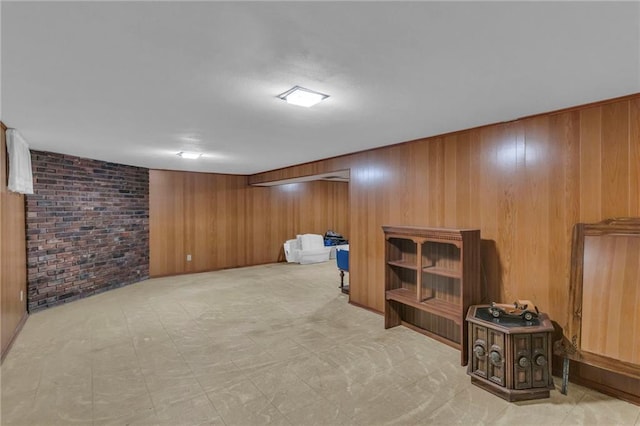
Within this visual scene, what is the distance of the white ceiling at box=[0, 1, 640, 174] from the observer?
129cm

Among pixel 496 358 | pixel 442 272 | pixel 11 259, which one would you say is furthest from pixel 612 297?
pixel 11 259

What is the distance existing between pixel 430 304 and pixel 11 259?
4.50 m

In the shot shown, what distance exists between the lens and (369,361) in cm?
289

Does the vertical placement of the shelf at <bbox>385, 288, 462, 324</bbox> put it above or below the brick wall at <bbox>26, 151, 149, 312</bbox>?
below

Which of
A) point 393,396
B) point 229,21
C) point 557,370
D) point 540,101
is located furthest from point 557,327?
point 229,21

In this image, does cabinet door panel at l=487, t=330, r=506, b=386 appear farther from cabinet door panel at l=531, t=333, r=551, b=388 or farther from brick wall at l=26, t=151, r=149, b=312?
brick wall at l=26, t=151, r=149, b=312

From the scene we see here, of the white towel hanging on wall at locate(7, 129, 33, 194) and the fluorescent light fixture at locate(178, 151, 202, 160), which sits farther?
the fluorescent light fixture at locate(178, 151, 202, 160)

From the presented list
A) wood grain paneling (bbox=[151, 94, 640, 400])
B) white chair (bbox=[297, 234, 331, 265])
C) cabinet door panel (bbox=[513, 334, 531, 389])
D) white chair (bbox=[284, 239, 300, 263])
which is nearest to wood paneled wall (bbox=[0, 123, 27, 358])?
wood grain paneling (bbox=[151, 94, 640, 400])

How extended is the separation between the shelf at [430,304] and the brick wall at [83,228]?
4643 mm

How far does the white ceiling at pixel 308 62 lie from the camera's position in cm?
129

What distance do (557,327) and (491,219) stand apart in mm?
1038

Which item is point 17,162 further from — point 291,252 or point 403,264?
point 291,252

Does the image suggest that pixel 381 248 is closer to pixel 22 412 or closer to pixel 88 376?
pixel 88 376

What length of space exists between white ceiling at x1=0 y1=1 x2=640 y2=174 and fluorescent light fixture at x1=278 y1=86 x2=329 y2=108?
0.08 m
